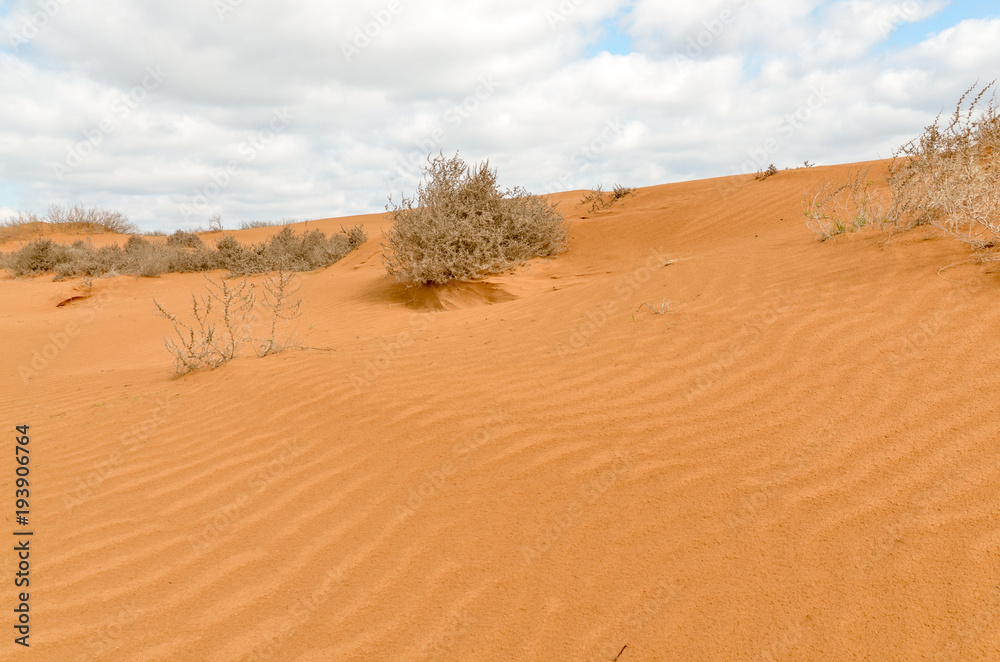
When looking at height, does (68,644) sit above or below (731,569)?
below

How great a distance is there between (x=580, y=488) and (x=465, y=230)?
20.8 ft

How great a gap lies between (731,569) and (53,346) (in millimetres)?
8926

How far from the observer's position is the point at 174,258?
47.6ft

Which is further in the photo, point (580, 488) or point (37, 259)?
point (37, 259)

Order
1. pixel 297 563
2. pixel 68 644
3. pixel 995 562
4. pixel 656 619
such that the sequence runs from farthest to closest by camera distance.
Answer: pixel 297 563 → pixel 68 644 → pixel 656 619 → pixel 995 562

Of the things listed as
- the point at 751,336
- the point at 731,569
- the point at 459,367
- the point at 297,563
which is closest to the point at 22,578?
the point at 297,563

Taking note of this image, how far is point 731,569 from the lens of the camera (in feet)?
6.22

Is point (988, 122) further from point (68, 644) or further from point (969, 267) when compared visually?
point (68, 644)

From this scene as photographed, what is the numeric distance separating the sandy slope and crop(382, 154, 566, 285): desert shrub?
141 inches

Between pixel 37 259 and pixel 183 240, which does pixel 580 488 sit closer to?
pixel 37 259

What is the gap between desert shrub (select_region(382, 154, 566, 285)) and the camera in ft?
27.2

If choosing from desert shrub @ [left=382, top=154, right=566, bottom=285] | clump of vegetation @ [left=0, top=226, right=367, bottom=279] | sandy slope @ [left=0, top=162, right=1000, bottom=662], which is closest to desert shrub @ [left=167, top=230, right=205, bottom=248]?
clump of vegetation @ [left=0, top=226, right=367, bottom=279]

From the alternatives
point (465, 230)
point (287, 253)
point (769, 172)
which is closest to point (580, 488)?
point (465, 230)

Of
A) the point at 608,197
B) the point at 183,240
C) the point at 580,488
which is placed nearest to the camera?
the point at 580,488
